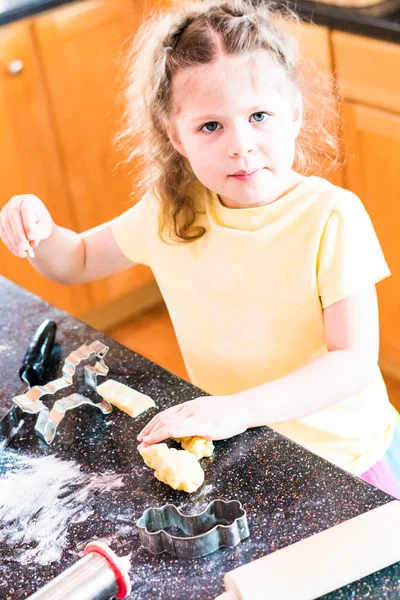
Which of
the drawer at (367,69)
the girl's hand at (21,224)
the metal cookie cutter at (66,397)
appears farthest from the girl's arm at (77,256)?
the drawer at (367,69)

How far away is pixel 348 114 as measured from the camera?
210cm

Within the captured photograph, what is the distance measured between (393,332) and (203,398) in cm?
141

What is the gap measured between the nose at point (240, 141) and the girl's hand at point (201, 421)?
1.00 ft

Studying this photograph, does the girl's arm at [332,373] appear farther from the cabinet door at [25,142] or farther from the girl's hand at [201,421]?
the cabinet door at [25,142]

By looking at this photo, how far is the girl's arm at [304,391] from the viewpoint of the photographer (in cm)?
93

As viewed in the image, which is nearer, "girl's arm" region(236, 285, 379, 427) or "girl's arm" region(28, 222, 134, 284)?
"girl's arm" region(236, 285, 379, 427)

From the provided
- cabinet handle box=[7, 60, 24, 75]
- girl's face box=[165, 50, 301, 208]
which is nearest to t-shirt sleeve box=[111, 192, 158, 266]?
girl's face box=[165, 50, 301, 208]

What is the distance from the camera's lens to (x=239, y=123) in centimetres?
108

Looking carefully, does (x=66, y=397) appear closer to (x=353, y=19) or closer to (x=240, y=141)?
(x=240, y=141)

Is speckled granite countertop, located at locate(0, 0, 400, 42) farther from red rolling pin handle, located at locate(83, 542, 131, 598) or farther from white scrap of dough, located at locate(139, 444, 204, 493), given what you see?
red rolling pin handle, located at locate(83, 542, 131, 598)

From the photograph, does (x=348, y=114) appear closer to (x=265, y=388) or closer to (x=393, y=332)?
(x=393, y=332)

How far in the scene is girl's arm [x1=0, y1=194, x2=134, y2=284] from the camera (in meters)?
1.15

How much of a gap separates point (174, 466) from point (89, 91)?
1960mm

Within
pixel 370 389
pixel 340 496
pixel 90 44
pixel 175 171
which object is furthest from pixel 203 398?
pixel 90 44
